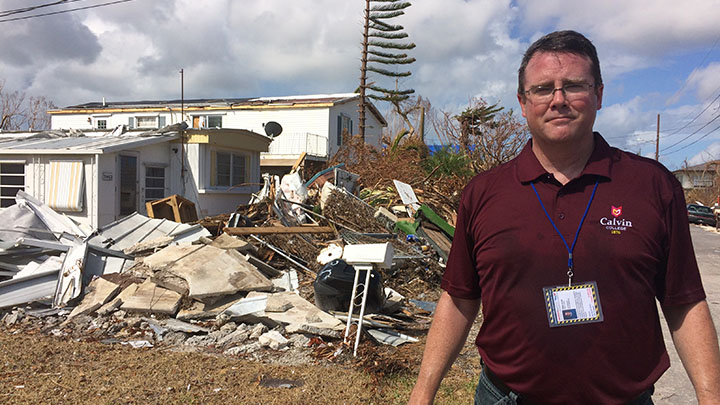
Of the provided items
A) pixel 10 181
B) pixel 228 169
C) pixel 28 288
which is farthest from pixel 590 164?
pixel 228 169

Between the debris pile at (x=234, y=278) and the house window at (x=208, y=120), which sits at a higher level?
the house window at (x=208, y=120)

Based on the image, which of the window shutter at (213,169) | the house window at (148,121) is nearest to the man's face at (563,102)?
the window shutter at (213,169)

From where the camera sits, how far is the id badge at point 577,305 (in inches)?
59.9

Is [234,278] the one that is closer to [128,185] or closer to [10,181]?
[128,185]

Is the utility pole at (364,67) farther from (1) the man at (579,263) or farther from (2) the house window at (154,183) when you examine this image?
(1) the man at (579,263)

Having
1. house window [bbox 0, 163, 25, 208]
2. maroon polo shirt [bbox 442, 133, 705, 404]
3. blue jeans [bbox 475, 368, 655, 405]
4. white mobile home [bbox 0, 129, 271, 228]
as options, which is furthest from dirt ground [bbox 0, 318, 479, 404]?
house window [bbox 0, 163, 25, 208]

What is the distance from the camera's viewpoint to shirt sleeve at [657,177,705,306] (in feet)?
5.01

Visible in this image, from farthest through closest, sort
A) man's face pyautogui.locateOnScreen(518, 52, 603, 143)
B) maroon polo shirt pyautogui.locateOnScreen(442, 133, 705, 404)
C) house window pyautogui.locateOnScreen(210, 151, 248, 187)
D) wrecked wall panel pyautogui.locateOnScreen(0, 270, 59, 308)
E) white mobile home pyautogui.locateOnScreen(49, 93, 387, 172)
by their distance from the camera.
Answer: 1. white mobile home pyautogui.locateOnScreen(49, 93, 387, 172)
2. house window pyautogui.locateOnScreen(210, 151, 248, 187)
3. wrecked wall panel pyautogui.locateOnScreen(0, 270, 59, 308)
4. man's face pyautogui.locateOnScreen(518, 52, 603, 143)
5. maroon polo shirt pyautogui.locateOnScreen(442, 133, 705, 404)

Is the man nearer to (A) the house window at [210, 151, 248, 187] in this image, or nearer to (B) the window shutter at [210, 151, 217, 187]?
(B) the window shutter at [210, 151, 217, 187]

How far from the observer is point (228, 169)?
15.6m

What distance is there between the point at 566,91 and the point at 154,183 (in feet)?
45.0

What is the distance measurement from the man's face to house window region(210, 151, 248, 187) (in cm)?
1393

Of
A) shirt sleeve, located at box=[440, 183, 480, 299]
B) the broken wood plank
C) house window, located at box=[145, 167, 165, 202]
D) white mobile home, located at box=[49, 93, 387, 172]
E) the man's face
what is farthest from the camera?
white mobile home, located at box=[49, 93, 387, 172]

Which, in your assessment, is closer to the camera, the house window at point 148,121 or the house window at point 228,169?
the house window at point 228,169
